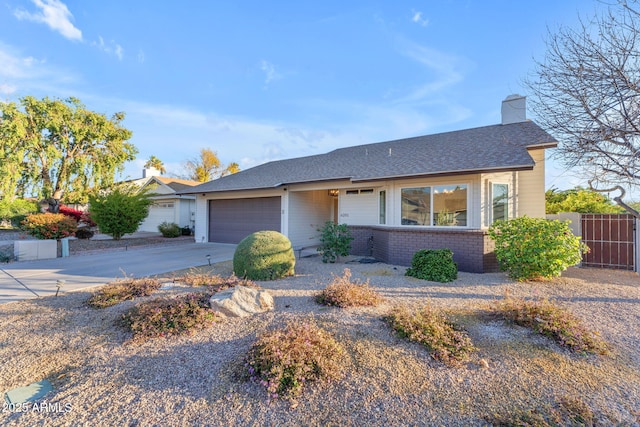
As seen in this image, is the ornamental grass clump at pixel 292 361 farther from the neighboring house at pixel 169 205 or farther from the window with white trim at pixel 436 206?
the neighboring house at pixel 169 205

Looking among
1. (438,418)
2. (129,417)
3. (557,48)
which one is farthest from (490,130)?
(129,417)

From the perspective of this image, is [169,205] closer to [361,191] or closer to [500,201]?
[361,191]

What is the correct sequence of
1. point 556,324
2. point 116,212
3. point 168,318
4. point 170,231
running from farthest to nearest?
point 170,231, point 116,212, point 168,318, point 556,324

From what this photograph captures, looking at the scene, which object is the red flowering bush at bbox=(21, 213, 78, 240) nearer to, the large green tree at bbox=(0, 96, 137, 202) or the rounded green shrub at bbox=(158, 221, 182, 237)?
the rounded green shrub at bbox=(158, 221, 182, 237)

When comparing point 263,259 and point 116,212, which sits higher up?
point 116,212

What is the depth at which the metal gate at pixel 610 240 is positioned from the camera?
7785 millimetres

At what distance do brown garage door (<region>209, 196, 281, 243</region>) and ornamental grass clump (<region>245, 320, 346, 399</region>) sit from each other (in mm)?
9323

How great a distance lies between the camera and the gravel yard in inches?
95.0

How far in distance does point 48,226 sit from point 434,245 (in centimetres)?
1355

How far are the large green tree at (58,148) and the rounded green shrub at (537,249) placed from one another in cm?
2347

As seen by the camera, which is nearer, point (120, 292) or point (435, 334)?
point (435, 334)

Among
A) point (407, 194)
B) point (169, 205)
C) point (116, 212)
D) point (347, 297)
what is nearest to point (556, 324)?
point (347, 297)

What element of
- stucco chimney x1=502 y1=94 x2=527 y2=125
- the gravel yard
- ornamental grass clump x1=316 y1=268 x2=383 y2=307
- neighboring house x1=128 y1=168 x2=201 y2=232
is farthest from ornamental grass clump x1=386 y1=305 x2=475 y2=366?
neighboring house x1=128 y1=168 x2=201 y2=232

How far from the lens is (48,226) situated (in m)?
10.4
